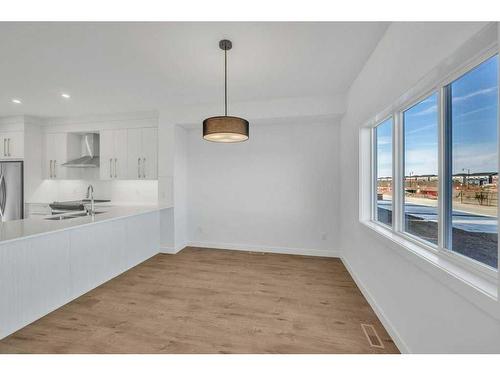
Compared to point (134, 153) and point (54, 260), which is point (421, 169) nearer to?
point (54, 260)

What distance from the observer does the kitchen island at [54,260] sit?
1938mm

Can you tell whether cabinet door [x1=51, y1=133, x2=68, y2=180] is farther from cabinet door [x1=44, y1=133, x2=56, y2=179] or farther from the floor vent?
the floor vent

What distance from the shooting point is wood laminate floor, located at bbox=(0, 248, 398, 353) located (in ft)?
6.11

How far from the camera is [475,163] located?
1.31 m

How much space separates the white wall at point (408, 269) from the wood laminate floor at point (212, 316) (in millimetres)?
309

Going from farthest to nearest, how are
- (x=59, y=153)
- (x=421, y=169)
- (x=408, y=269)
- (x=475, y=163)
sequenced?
(x=59, y=153) < (x=421, y=169) < (x=408, y=269) < (x=475, y=163)

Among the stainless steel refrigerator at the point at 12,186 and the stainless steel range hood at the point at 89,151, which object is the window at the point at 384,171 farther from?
the stainless steel refrigerator at the point at 12,186

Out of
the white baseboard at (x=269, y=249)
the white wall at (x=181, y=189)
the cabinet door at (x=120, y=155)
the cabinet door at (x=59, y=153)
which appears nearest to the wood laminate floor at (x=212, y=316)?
the white baseboard at (x=269, y=249)

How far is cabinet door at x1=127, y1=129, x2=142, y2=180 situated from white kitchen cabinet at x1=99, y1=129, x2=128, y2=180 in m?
0.09

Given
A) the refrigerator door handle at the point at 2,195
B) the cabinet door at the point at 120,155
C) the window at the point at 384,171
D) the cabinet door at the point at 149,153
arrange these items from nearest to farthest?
the window at the point at 384,171 < the cabinet door at the point at 149,153 < the cabinet door at the point at 120,155 < the refrigerator door handle at the point at 2,195

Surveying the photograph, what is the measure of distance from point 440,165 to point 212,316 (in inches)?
92.3

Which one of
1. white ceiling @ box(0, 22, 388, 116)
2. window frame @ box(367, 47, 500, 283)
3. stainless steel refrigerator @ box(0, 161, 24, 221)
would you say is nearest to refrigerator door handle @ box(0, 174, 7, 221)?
stainless steel refrigerator @ box(0, 161, 24, 221)

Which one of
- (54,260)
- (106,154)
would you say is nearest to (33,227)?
(54,260)
